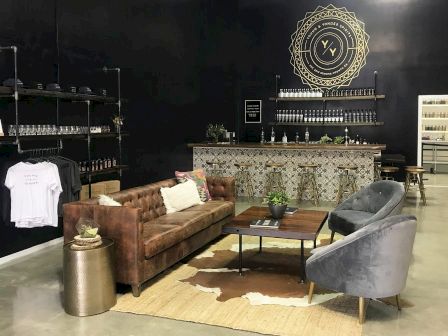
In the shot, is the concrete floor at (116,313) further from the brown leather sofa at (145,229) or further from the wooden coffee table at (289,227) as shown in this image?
the wooden coffee table at (289,227)

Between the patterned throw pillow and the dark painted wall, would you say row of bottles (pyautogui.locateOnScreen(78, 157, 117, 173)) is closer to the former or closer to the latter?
the dark painted wall

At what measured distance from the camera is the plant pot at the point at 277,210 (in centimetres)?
532

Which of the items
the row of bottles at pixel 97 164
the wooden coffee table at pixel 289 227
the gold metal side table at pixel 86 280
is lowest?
the gold metal side table at pixel 86 280

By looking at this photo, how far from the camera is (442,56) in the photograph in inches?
434

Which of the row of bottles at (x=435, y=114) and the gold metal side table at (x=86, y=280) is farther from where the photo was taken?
the row of bottles at (x=435, y=114)

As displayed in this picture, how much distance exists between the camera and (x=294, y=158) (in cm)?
980

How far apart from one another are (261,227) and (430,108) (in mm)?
10171

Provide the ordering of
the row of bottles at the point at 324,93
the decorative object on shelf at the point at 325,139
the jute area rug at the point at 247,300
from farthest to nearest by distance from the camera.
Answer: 1. the row of bottles at the point at 324,93
2. the decorative object on shelf at the point at 325,139
3. the jute area rug at the point at 247,300

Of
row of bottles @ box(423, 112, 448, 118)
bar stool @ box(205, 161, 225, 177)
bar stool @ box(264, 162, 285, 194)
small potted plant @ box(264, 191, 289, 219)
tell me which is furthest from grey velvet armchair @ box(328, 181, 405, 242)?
row of bottles @ box(423, 112, 448, 118)

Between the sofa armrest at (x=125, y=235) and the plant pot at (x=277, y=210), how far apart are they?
1567 mm

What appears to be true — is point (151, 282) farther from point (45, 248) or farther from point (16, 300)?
point (45, 248)

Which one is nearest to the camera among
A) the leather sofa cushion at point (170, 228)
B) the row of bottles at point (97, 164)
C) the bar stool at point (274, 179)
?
the leather sofa cushion at point (170, 228)

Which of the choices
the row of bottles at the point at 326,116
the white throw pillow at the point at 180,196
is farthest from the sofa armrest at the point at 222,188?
the row of bottles at the point at 326,116

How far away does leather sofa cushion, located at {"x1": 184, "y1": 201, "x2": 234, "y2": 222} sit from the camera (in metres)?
6.08
